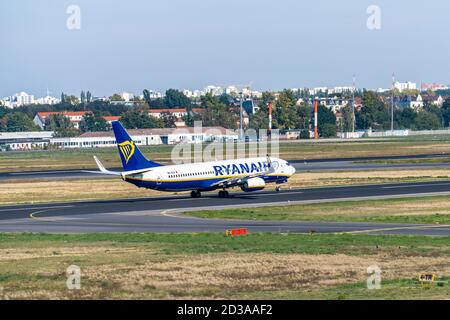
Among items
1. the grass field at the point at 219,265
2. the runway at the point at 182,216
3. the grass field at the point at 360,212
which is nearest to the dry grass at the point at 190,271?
the grass field at the point at 219,265

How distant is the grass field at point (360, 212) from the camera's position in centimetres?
7244

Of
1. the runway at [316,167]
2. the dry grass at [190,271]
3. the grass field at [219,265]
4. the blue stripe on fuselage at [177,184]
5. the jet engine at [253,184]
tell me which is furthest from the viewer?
the runway at [316,167]

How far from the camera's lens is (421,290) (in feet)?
134

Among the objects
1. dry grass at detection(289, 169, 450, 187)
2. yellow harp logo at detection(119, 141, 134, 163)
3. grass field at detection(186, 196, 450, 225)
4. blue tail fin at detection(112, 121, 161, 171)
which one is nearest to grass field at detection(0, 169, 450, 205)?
dry grass at detection(289, 169, 450, 187)

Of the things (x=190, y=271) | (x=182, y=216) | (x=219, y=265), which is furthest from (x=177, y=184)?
(x=190, y=271)

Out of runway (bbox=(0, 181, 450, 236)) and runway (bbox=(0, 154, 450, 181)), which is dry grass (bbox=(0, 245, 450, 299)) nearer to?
runway (bbox=(0, 181, 450, 236))

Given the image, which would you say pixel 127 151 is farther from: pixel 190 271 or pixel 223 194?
pixel 190 271

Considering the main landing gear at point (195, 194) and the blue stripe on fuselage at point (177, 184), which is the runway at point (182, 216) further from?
the blue stripe on fuselage at point (177, 184)

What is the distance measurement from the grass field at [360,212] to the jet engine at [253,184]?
443 inches

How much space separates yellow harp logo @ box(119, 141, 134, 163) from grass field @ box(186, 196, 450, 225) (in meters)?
11.2

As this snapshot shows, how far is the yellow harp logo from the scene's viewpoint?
291 feet
